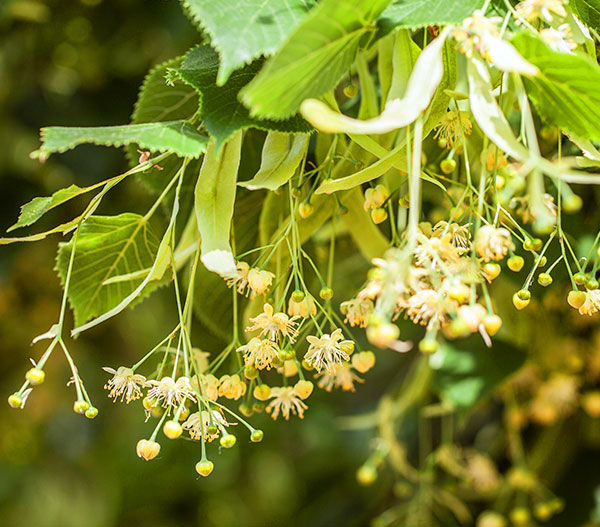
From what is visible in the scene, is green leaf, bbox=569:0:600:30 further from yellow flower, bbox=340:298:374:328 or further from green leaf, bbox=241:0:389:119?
yellow flower, bbox=340:298:374:328

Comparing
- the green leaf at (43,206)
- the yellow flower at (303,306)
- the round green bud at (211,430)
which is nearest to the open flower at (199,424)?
the round green bud at (211,430)

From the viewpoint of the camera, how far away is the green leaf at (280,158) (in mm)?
543

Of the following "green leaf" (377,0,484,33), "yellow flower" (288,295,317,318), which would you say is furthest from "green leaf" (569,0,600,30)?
"yellow flower" (288,295,317,318)

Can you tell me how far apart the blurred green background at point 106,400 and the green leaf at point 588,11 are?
1.77ft

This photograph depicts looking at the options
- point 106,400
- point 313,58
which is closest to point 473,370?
point 313,58

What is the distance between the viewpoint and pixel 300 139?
57 centimetres

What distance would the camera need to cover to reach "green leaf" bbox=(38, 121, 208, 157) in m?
0.44

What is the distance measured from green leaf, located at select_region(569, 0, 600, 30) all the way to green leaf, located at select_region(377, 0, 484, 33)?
0.34 feet

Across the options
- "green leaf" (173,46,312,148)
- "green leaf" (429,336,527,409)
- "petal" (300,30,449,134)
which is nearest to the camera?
"petal" (300,30,449,134)

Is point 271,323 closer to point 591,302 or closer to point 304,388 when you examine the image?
point 304,388

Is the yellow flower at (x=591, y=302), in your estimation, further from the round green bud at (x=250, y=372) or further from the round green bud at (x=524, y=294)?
the round green bud at (x=250, y=372)

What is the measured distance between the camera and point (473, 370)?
97 cm

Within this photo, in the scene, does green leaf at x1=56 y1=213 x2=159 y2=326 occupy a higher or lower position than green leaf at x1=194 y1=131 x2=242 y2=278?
lower

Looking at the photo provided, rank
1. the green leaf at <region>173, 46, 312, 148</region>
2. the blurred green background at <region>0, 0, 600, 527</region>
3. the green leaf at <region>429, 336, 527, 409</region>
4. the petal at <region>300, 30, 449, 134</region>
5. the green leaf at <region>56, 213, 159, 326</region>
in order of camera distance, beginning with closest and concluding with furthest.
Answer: the petal at <region>300, 30, 449, 134</region>
the green leaf at <region>173, 46, 312, 148</region>
the green leaf at <region>56, 213, 159, 326</region>
the green leaf at <region>429, 336, 527, 409</region>
the blurred green background at <region>0, 0, 600, 527</region>
